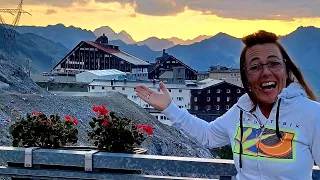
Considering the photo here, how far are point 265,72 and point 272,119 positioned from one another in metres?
0.24

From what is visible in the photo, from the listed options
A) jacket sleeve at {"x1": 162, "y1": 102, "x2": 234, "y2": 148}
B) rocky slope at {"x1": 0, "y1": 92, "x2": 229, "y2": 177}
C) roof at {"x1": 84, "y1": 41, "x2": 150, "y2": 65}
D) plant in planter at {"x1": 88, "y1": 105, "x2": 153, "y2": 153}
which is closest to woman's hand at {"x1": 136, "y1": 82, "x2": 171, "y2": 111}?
jacket sleeve at {"x1": 162, "y1": 102, "x2": 234, "y2": 148}

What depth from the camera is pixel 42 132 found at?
15.0ft

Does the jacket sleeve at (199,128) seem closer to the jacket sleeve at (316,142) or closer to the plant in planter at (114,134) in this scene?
the jacket sleeve at (316,142)

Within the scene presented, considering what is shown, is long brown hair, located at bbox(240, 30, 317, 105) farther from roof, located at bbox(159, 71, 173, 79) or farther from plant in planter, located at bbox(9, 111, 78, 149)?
roof, located at bbox(159, 71, 173, 79)

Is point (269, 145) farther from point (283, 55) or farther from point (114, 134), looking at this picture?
point (114, 134)

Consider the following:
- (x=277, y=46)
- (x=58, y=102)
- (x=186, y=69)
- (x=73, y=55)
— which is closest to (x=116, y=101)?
(x=58, y=102)

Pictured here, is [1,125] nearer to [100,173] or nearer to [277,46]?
[100,173]

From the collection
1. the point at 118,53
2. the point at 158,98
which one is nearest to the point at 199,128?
the point at 158,98

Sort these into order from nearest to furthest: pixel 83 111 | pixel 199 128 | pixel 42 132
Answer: pixel 199 128, pixel 42 132, pixel 83 111

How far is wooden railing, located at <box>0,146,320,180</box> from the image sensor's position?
10.8 ft

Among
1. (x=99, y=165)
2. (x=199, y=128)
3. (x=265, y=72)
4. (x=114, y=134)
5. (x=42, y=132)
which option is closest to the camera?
(x=265, y=72)

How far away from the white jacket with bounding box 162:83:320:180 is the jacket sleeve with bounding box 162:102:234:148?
222 mm

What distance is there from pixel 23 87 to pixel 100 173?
1261 inches

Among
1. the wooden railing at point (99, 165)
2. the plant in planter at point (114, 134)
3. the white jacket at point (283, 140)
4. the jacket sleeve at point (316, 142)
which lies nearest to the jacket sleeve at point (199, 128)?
the white jacket at point (283, 140)
